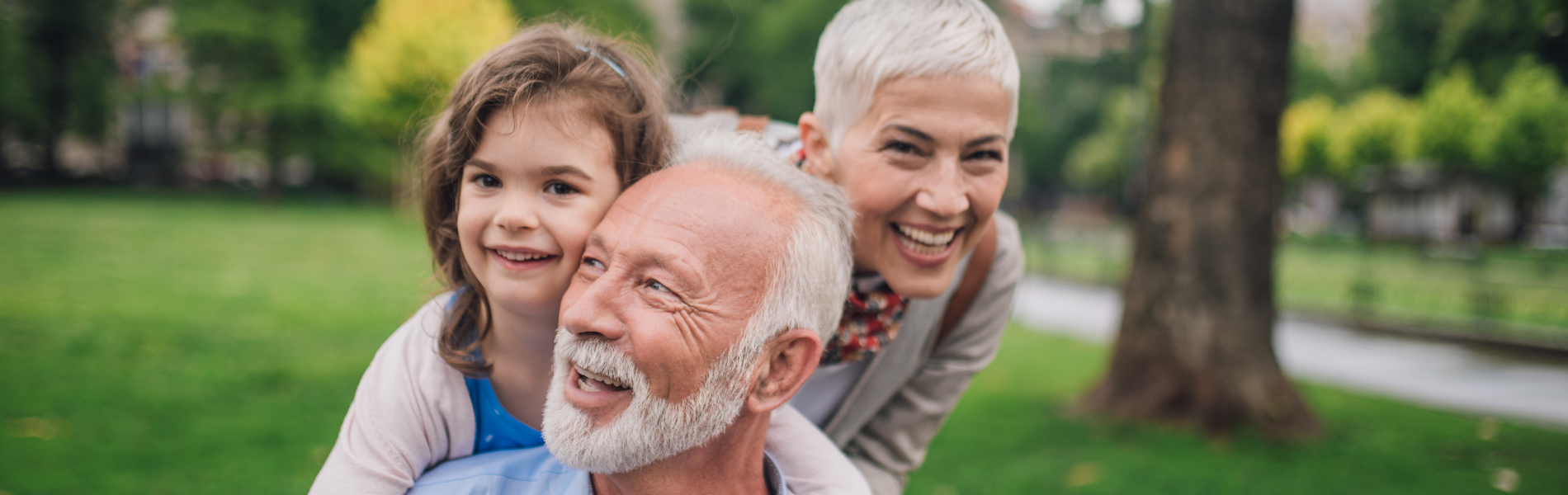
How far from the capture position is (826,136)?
231 cm

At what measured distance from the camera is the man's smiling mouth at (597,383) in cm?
183

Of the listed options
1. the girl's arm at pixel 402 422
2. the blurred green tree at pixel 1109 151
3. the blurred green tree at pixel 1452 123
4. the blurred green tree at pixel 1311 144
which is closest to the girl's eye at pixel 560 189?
the girl's arm at pixel 402 422

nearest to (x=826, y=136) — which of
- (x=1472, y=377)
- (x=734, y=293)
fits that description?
(x=734, y=293)

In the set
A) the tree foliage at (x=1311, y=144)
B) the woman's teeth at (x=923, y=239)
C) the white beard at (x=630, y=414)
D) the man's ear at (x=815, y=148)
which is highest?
the man's ear at (x=815, y=148)

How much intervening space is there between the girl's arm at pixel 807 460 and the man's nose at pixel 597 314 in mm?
703

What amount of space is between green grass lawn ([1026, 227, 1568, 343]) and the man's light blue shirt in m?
6.38

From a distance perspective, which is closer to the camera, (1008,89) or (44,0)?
(1008,89)

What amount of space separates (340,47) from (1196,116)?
131 feet

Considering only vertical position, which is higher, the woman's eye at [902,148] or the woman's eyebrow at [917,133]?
the woman's eyebrow at [917,133]

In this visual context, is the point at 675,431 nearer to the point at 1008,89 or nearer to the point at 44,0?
the point at 1008,89

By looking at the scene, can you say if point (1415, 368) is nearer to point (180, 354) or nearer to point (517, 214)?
point (517, 214)

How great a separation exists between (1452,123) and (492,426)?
1176 inches

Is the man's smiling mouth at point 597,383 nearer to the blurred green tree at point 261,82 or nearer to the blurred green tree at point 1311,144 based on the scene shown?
the blurred green tree at point 261,82

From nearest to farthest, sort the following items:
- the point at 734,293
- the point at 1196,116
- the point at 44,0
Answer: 1. the point at 734,293
2. the point at 1196,116
3. the point at 44,0
